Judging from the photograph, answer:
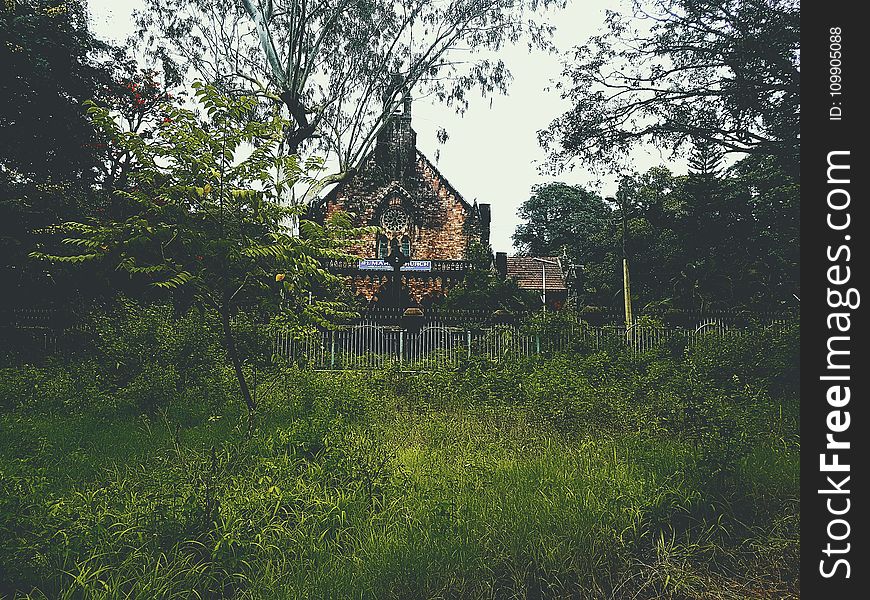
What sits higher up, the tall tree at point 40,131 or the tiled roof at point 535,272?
the tall tree at point 40,131

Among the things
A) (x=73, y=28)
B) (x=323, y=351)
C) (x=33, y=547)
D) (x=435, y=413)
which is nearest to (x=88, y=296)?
(x=323, y=351)

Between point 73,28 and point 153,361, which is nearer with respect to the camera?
point 153,361

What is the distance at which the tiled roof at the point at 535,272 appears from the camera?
134ft

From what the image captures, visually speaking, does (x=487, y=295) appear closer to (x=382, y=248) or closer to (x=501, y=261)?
(x=501, y=261)

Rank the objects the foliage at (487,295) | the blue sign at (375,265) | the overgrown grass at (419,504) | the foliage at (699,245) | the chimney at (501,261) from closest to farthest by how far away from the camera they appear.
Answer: the overgrown grass at (419,504) < the foliage at (487,295) < the foliage at (699,245) < the blue sign at (375,265) < the chimney at (501,261)

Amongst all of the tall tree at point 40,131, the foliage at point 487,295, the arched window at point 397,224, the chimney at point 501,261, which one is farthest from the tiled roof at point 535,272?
the tall tree at point 40,131

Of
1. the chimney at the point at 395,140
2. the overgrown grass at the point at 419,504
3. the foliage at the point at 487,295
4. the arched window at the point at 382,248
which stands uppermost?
the chimney at the point at 395,140

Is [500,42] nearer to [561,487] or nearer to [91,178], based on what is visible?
[91,178]

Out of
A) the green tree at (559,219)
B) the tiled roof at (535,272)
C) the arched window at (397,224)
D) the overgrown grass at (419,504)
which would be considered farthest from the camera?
the green tree at (559,219)

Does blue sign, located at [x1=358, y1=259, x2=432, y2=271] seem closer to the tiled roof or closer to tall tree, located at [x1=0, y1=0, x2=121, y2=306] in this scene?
the tiled roof

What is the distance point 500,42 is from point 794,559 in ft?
60.8

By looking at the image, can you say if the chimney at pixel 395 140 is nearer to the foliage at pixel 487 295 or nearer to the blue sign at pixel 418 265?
the foliage at pixel 487 295

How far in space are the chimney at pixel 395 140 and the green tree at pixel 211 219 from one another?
1359 cm

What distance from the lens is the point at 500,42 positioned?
64.8 ft
